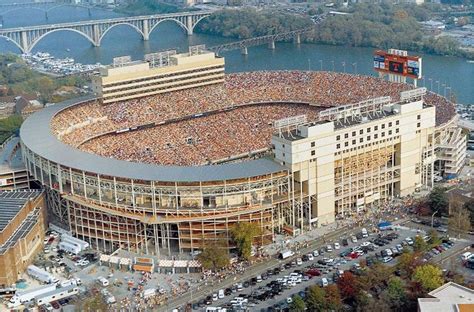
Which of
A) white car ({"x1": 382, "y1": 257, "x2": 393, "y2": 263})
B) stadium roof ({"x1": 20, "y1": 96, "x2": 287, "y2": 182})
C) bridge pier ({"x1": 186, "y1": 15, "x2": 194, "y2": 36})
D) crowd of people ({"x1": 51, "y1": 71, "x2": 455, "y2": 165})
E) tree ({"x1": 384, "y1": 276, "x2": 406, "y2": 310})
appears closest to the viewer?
tree ({"x1": 384, "y1": 276, "x2": 406, "y2": 310})

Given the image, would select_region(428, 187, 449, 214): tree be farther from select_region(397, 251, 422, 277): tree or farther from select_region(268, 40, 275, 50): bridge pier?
select_region(268, 40, 275, 50): bridge pier

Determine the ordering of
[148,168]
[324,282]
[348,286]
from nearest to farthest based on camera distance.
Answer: [348,286], [324,282], [148,168]

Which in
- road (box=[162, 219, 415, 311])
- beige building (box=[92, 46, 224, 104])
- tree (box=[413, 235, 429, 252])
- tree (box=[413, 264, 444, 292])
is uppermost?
beige building (box=[92, 46, 224, 104])

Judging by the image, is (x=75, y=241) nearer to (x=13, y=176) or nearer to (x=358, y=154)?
(x=13, y=176)

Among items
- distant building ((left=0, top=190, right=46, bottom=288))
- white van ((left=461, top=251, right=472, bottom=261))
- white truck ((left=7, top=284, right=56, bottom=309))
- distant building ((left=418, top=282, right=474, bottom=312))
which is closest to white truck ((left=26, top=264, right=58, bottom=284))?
distant building ((left=0, top=190, right=46, bottom=288))

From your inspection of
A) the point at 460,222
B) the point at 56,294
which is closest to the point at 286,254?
the point at 460,222

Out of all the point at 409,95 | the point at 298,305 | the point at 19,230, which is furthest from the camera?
the point at 409,95

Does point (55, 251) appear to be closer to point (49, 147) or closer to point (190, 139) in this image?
point (49, 147)
